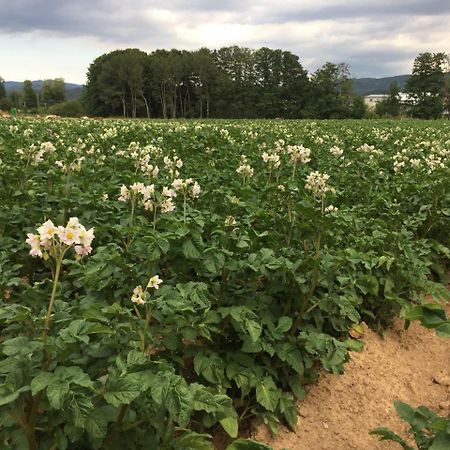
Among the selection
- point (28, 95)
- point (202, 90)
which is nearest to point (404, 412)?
point (202, 90)

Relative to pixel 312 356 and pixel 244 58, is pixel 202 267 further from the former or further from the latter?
pixel 244 58

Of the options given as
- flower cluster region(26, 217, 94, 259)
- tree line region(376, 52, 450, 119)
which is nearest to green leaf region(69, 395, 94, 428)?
flower cluster region(26, 217, 94, 259)

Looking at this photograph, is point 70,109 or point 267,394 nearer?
point 267,394

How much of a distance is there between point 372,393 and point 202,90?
87813 mm

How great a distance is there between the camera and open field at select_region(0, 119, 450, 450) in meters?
2.08

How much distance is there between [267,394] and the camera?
3223mm

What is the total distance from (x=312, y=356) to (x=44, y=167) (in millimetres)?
4949

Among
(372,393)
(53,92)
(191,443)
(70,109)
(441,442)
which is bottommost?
(70,109)

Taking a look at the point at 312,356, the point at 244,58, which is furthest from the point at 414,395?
the point at 244,58

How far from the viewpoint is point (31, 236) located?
2320 millimetres

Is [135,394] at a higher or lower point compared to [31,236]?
lower

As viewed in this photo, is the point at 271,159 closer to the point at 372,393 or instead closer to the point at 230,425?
the point at 372,393

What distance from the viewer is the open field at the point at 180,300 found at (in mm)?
2082

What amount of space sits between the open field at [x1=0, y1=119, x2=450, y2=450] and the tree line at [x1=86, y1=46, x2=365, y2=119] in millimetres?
79502
